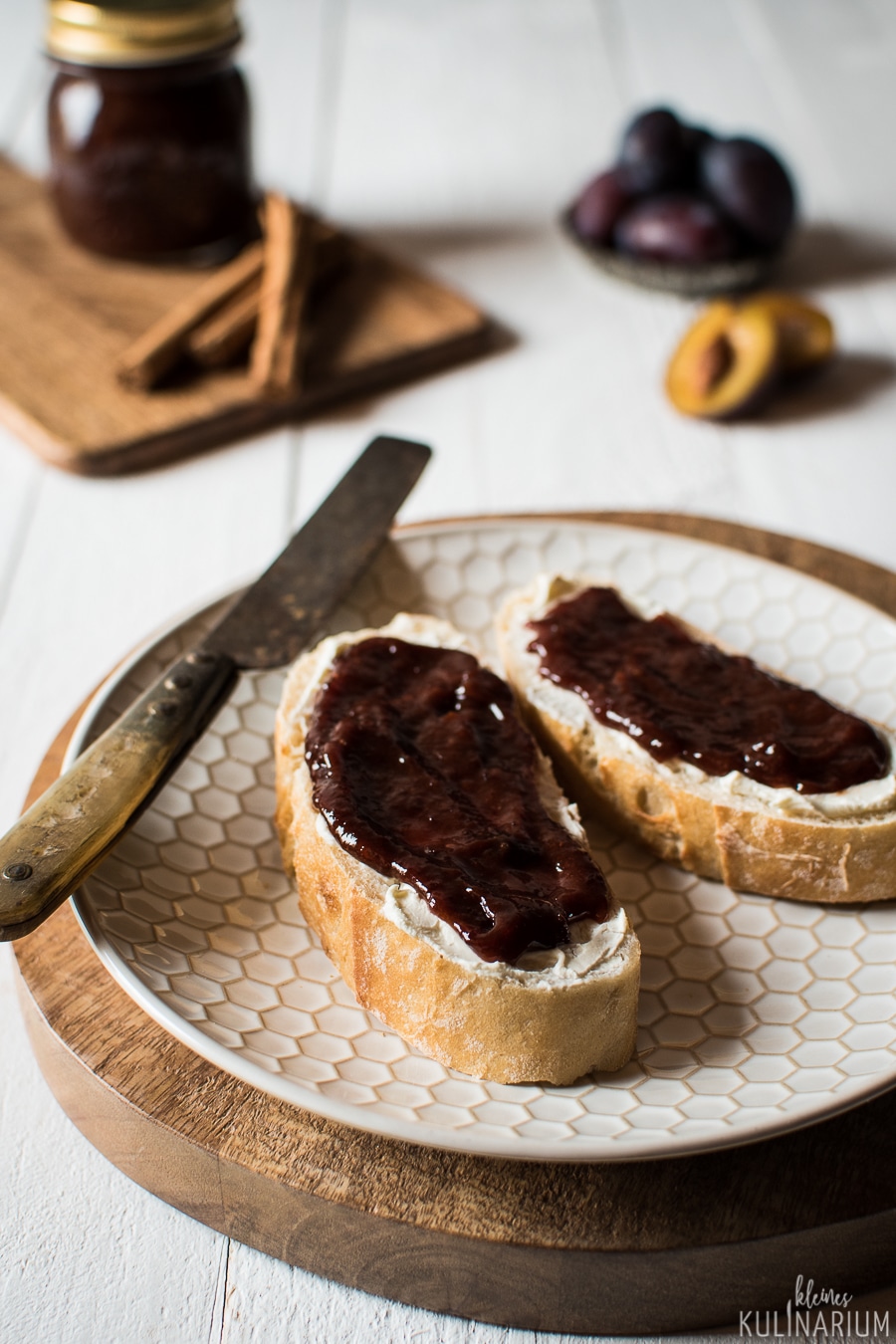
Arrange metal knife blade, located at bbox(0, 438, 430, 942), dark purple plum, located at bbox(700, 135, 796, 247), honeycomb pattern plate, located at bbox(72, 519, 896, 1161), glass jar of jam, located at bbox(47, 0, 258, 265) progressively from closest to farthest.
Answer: honeycomb pattern plate, located at bbox(72, 519, 896, 1161) < metal knife blade, located at bbox(0, 438, 430, 942) < glass jar of jam, located at bbox(47, 0, 258, 265) < dark purple plum, located at bbox(700, 135, 796, 247)

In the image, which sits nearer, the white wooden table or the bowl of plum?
the white wooden table

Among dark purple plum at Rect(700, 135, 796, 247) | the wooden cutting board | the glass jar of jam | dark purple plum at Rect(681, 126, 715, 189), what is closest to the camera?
the wooden cutting board

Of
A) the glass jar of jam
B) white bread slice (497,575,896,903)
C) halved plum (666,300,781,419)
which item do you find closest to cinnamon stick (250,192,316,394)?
the glass jar of jam

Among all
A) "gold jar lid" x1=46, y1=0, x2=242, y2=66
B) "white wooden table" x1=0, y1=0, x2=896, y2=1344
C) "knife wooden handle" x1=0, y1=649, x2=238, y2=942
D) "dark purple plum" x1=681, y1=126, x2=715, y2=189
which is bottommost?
"white wooden table" x1=0, y1=0, x2=896, y2=1344

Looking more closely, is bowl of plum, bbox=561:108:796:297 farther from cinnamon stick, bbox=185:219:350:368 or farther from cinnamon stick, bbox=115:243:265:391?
cinnamon stick, bbox=115:243:265:391

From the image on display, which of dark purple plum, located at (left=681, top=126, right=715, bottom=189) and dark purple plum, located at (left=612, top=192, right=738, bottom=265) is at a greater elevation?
dark purple plum, located at (left=681, top=126, right=715, bottom=189)

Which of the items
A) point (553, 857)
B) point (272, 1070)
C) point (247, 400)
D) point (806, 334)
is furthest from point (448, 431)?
point (272, 1070)

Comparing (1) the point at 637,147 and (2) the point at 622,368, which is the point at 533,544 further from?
(1) the point at 637,147
